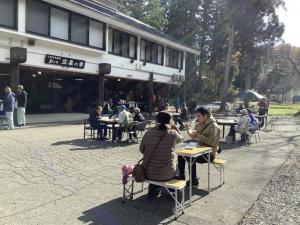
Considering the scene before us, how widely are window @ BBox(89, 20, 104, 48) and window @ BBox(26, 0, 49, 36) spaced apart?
135 inches

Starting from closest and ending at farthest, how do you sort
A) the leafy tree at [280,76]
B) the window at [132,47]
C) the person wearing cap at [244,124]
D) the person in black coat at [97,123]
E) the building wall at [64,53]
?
the person in black coat at [97,123]
the person wearing cap at [244,124]
the building wall at [64,53]
the window at [132,47]
the leafy tree at [280,76]

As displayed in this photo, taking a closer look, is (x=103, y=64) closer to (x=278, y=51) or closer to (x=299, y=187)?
(x=299, y=187)

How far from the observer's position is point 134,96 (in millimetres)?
28547

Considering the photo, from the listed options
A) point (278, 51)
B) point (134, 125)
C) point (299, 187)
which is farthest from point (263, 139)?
point (278, 51)

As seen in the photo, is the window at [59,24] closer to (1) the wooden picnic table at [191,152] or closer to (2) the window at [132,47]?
(2) the window at [132,47]

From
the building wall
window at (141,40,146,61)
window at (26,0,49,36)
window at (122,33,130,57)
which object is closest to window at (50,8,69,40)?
window at (26,0,49,36)

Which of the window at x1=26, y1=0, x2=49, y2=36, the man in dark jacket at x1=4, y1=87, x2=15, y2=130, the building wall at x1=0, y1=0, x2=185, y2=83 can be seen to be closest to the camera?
the man in dark jacket at x1=4, y1=87, x2=15, y2=130

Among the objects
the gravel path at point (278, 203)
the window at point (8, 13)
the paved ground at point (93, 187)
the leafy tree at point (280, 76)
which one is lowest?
the gravel path at point (278, 203)

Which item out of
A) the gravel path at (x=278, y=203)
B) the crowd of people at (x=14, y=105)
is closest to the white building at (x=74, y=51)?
the crowd of people at (x=14, y=105)

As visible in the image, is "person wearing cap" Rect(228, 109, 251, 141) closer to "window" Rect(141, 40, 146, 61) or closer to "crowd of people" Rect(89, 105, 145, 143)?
"crowd of people" Rect(89, 105, 145, 143)

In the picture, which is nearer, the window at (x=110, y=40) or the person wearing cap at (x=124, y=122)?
the person wearing cap at (x=124, y=122)

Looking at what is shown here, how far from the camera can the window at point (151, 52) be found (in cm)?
2585

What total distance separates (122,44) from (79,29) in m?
4.87

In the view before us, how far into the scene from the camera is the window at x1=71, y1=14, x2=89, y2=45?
1844cm
